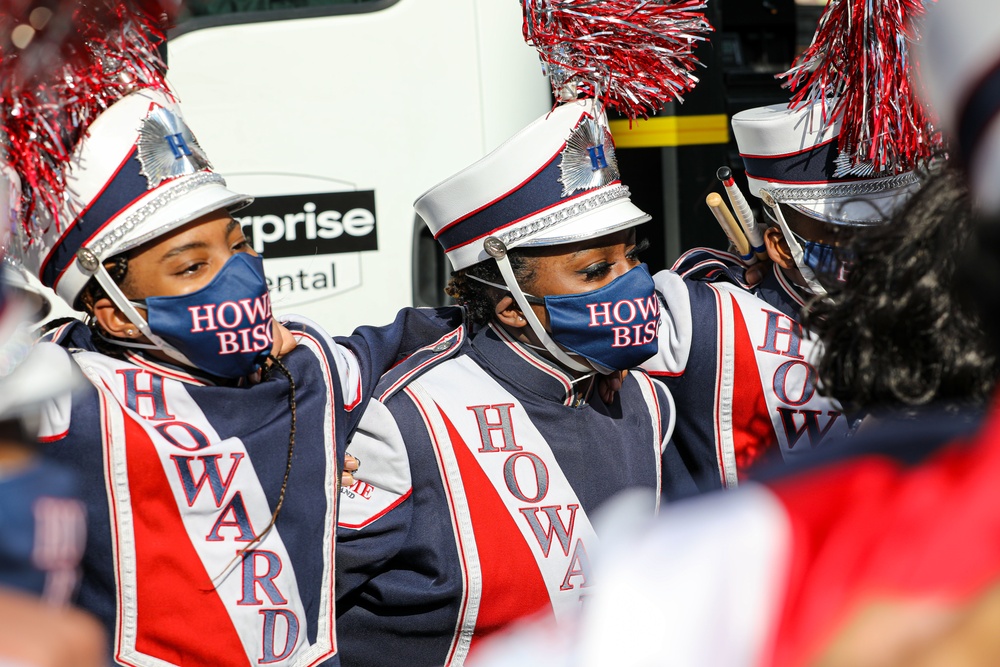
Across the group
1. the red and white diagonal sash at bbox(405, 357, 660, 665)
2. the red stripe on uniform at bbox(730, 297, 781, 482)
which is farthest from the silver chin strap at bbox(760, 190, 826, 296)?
the red and white diagonal sash at bbox(405, 357, 660, 665)

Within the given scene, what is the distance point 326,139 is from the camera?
3.86 metres

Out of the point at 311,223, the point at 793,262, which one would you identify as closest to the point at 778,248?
the point at 793,262

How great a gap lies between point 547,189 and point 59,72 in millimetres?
1079

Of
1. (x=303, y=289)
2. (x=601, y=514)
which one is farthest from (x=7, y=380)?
(x=303, y=289)

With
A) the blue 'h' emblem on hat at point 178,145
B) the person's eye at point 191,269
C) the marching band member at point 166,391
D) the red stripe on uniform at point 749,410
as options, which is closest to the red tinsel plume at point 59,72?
the marching band member at point 166,391

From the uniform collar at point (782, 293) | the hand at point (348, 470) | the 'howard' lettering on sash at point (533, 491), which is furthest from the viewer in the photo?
the uniform collar at point (782, 293)

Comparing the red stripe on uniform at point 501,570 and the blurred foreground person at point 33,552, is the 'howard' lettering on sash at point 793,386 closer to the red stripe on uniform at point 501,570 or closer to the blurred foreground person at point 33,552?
the red stripe on uniform at point 501,570

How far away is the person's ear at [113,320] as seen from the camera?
218 cm

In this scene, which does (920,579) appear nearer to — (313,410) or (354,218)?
(313,410)

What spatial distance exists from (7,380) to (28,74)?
0.98 m

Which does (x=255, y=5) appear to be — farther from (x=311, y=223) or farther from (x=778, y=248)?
(x=778, y=248)

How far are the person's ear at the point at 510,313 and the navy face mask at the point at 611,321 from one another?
0.10 metres

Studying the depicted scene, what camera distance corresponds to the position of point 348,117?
3877 mm

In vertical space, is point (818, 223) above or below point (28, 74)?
below
